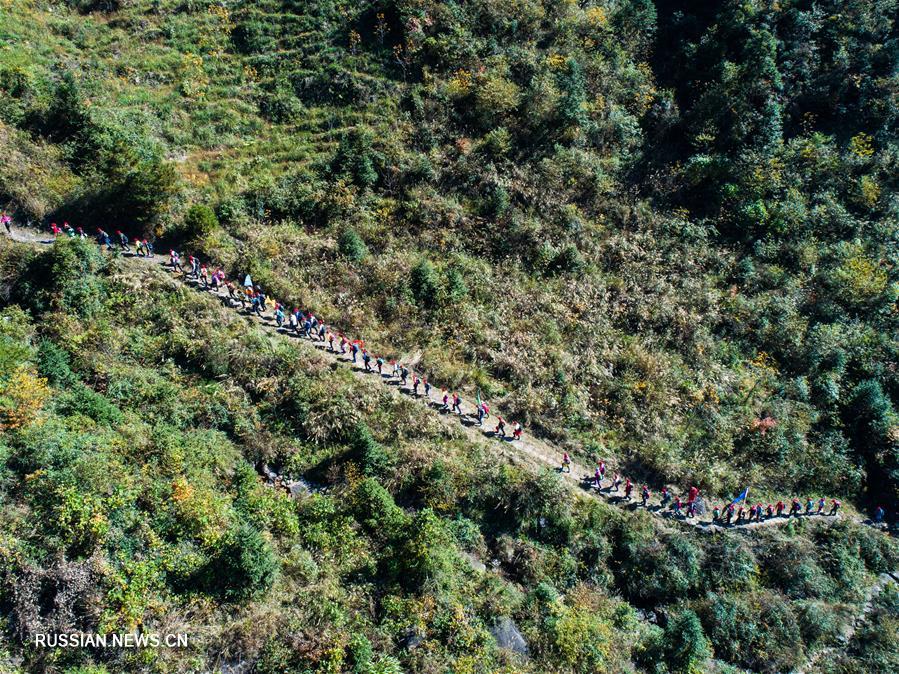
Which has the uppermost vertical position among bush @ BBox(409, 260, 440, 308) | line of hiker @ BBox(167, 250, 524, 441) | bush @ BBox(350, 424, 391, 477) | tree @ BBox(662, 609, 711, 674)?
bush @ BBox(409, 260, 440, 308)

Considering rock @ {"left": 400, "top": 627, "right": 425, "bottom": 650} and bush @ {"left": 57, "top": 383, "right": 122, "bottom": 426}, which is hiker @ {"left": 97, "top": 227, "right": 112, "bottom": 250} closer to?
bush @ {"left": 57, "top": 383, "right": 122, "bottom": 426}

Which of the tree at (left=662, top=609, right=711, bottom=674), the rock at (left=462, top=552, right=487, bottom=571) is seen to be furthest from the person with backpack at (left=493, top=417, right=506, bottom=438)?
the tree at (left=662, top=609, right=711, bottom=674)

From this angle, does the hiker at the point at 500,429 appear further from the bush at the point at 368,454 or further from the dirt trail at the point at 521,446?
the bush at the point at 368,454

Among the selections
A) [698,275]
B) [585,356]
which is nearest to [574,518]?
[585,356]

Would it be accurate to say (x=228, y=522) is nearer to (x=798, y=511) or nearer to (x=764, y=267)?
(x=798, y=511)

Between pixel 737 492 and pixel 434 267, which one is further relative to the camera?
pixel 434 267

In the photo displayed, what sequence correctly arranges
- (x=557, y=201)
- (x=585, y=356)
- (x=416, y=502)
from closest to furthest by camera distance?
(x=416, y=502)
(x=585, y=356)
(x=557, y=201)
